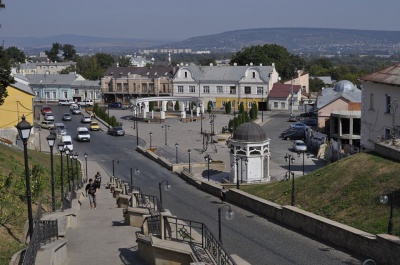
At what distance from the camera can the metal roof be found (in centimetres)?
3738

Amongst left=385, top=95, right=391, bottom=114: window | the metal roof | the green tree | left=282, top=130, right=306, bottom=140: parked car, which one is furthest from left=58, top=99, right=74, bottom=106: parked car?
the green tree

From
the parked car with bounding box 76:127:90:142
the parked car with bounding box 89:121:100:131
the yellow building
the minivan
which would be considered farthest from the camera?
the parked car with bounding box 89:121:100:131

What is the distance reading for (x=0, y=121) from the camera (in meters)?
54.1

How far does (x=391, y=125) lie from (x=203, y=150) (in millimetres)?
19036

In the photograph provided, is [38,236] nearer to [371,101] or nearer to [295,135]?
[371,101]

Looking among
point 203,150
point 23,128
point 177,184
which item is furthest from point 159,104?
point 23,128

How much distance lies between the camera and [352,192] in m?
23.0

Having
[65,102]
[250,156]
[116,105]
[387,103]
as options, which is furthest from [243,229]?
[65,102]

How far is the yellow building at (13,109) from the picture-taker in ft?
176

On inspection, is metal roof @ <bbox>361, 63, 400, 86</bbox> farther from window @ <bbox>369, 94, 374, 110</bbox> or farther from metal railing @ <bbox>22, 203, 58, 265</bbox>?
metal railing @ <bbox>22, 203, 58, 265</bbox>

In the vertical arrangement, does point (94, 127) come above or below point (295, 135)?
below

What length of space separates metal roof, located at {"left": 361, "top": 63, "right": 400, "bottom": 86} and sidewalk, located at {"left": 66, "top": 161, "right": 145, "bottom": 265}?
63.9 ft

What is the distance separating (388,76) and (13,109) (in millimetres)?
30687

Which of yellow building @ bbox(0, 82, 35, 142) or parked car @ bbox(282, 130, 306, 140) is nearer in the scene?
yellow building @ bbox(0, 82, 35, 142)
